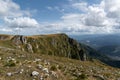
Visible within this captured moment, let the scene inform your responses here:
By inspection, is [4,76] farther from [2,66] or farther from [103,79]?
[103,79]

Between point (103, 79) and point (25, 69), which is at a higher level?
point (25, 69)

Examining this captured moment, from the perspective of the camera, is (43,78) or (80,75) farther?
(80,75)

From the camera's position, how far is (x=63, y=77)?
21.5m

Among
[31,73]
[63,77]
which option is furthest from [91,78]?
[31,73]

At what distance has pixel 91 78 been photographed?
22.6 meters

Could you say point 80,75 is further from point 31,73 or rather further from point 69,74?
point 31,73

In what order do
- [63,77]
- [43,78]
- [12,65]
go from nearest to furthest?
[43,78] < [63,77] < [12,65]

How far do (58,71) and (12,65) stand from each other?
17.0ft

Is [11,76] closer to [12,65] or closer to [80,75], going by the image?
[12,65]

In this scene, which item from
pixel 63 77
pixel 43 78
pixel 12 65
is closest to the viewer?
pixel 43 78

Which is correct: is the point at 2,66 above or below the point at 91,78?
above

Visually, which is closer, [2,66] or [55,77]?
[55,77]

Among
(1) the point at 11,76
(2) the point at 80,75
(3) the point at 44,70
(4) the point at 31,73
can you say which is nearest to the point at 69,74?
(2) the point at 80,75

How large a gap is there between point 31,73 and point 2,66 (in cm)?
428
